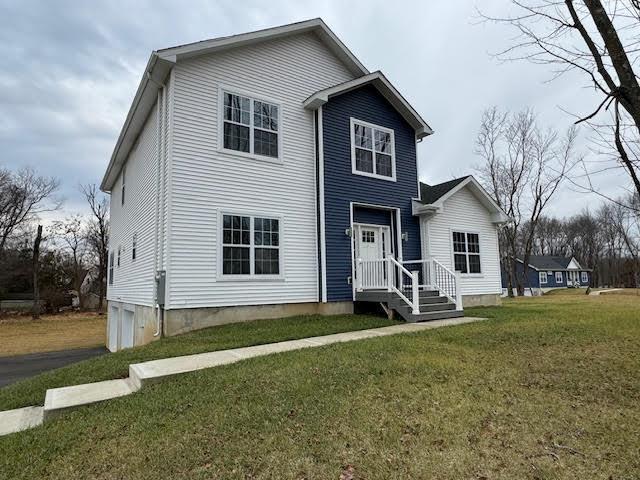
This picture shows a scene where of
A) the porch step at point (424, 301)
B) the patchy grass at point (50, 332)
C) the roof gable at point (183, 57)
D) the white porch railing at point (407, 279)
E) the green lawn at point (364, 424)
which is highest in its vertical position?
the roof gable at point (183, 57)

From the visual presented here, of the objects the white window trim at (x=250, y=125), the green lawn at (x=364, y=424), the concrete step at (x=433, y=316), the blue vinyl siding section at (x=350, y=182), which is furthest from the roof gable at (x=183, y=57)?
the concrete step at (x=433, y=316)

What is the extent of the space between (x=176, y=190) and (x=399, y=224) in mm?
6969

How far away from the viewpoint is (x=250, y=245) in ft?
32.4

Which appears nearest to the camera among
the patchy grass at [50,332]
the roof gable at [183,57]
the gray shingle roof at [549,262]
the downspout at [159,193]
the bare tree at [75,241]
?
the downspout at [159,193]

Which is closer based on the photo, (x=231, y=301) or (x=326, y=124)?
(x=231, y=301)

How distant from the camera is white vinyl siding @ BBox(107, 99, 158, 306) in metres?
10.4

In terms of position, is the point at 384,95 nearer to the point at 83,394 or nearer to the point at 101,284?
the point at 83,394

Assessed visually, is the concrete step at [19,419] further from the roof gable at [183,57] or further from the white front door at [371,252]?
the white front door at [371,252]

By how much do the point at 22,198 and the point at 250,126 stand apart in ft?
117

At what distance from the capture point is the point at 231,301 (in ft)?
31.0

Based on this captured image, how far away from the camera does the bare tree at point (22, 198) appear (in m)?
34.4

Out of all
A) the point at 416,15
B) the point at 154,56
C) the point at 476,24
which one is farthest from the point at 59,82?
the point at 476,24

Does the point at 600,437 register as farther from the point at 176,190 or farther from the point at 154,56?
the point at 154,56

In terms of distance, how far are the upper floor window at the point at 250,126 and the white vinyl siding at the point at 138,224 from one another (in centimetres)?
206
